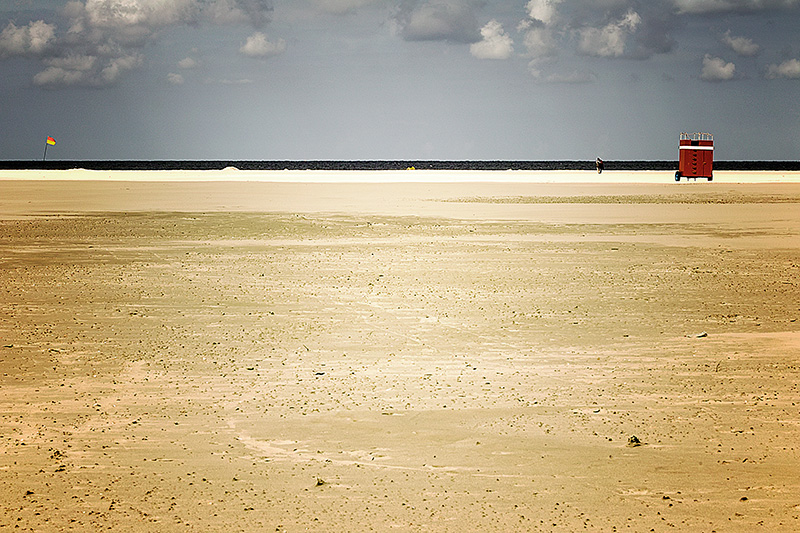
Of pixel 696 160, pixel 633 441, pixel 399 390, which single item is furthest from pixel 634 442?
pixel 696 160

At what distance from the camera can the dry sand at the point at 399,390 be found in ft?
17.7

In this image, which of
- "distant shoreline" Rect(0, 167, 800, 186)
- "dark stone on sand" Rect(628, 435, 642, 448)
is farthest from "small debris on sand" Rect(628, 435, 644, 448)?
"distant shoreline" Rect(0, 167, 800, 186)

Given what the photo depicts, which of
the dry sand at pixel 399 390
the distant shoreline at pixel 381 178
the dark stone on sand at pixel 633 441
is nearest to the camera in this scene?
the dry sand at pixel 399 390

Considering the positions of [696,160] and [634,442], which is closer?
[634,442]

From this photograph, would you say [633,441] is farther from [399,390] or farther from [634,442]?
[399,390]

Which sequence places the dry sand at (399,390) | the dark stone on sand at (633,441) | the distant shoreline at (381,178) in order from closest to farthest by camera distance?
the dry sand at (399,390) < the dark stone on sand at (633,441) < the distant shoreline at (381,178)

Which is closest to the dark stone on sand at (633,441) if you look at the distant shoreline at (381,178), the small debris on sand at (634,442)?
the small debris on sand at (634,442)

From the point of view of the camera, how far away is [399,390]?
794cm

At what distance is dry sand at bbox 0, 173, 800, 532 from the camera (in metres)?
5.40

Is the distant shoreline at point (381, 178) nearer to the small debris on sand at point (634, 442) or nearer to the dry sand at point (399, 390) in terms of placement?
the dry sand at point (399, 390)

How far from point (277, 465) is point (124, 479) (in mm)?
997

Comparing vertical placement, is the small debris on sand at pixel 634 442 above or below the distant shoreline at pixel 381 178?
below

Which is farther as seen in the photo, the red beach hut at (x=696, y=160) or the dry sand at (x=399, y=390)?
the red beach hut at (x=696, y=160)

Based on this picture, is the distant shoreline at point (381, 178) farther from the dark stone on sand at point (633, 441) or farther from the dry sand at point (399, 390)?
the dark stone on sand at point (633, 441)
